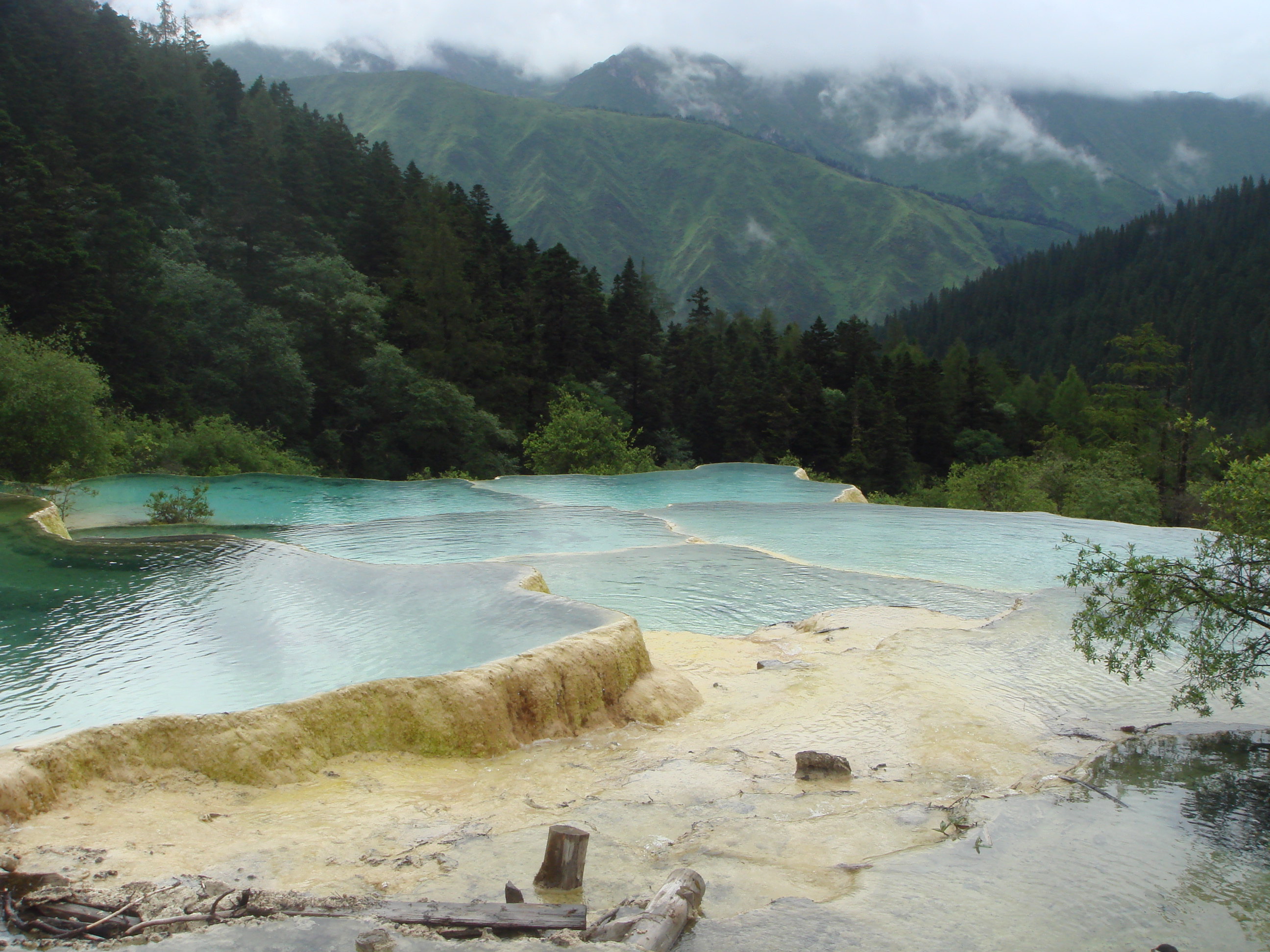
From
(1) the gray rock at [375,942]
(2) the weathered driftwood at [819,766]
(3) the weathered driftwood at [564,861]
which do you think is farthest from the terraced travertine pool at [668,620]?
A: (2) the weathered driftwood at [819,766]

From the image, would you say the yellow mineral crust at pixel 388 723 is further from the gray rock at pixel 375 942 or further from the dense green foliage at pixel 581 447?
the dense green foliage at pixel 581 447

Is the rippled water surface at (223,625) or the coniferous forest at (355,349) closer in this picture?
the rippled water surface at (223,625)

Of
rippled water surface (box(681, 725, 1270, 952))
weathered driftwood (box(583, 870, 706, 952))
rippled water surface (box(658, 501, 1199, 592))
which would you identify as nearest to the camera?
weathered driftwood (box(583, 870, 706, 952))

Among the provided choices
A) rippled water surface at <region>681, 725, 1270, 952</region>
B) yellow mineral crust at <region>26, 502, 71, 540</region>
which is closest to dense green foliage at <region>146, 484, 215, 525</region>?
yellow mineral crust at <region>26, 502, 71, 540</region>

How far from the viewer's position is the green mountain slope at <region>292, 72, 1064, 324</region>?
550ft

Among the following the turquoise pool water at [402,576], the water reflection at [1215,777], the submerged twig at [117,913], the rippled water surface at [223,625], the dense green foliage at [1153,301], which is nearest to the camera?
the submerged twig at [117,913]

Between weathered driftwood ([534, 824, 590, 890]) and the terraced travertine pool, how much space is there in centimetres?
71

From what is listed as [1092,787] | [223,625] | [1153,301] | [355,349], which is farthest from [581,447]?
[1153,301]

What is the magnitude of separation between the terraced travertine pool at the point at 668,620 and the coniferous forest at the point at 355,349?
8.37 meters

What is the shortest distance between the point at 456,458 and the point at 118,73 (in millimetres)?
22474

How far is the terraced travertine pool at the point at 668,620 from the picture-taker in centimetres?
516

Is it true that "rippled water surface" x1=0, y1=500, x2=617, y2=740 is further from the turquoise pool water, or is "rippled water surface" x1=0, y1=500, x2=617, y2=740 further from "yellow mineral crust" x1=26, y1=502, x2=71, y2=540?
"yellow mineral crust" x1=26, y1=502, x2=71, y2=540

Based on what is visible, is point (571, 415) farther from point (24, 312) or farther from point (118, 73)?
point (118, 73)

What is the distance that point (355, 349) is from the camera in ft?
119
